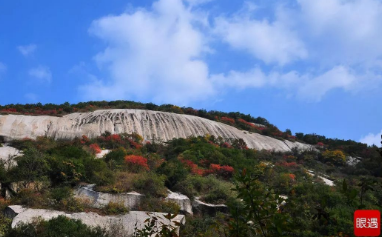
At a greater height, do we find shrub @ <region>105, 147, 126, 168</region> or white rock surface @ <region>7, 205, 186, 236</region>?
shrub @ <region>105, 147, 126, 168</region>

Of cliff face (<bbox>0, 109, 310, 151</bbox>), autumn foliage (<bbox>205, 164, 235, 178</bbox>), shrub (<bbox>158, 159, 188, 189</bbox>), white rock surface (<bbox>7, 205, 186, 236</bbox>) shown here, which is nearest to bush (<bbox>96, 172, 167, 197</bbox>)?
shrub (<bbox>158, 159, 188, 189</bbox>)

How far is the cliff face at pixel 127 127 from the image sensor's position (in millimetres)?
29672

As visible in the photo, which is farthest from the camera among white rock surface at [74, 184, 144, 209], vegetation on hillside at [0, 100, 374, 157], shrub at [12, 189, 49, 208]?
vegetation on hillside at [0, 100, 374, 157]

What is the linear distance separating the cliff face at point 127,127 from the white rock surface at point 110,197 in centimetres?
1413

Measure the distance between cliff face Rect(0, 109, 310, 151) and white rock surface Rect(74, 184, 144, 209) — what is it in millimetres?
14129

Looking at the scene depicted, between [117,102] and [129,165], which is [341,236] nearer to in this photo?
[129,165]

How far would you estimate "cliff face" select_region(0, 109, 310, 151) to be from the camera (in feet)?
97.3

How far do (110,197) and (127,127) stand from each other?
17295 mm

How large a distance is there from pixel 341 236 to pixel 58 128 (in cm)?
2931

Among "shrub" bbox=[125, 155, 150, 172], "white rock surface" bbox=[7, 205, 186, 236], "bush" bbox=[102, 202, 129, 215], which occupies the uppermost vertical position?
"shrub" bbox=[125, 155, 150, 172]

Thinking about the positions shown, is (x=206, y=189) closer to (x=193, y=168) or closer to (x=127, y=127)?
(x=193, y=168)

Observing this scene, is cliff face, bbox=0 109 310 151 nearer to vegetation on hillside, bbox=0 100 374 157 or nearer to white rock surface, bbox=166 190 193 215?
vegetation on hillside, bbox=0 100 374 157

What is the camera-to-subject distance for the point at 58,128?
30.7 metres

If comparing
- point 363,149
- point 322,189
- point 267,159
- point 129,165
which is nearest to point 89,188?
point 129,165
